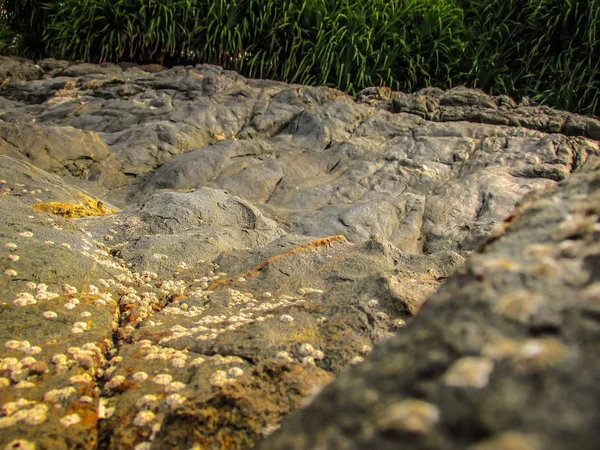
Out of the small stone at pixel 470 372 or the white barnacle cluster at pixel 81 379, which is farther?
the white barnacle cluster at pixel 81 379

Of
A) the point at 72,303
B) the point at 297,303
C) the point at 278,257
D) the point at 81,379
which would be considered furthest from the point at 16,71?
the point at 81,379

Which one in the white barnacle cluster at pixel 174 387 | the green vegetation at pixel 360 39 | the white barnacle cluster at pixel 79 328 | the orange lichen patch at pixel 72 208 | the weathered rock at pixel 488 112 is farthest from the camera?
the green vegetation at pixel 360 39

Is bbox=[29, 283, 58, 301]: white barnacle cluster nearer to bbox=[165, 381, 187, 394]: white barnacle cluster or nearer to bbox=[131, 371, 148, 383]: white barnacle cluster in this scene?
bbox=[131, 371, 148, 383]: white barnacle cluster

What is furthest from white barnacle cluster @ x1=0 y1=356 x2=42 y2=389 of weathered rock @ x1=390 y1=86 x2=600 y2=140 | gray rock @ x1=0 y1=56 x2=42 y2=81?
gray rock @ x1=0 y1=56 x2=42 y2=81

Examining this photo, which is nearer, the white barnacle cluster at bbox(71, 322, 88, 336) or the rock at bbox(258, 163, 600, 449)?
the rock at bbox(258, 163, 600, 449)

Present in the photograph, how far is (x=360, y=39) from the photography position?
310 inches

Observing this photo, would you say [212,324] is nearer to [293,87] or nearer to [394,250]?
[394,250]

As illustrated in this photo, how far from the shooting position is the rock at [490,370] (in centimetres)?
61

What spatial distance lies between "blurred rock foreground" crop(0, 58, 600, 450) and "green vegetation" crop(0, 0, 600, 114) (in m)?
2.76

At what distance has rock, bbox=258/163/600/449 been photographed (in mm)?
611

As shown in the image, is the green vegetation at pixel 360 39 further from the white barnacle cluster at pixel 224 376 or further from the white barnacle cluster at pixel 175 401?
the white barnacle cluster at pixel 175 401

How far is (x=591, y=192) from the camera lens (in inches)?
40.6

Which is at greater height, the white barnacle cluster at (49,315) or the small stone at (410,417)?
the small stone at (410,417)

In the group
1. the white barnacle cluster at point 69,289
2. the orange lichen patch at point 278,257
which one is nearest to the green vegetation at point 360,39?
the orange lichen patch at point 278,257
